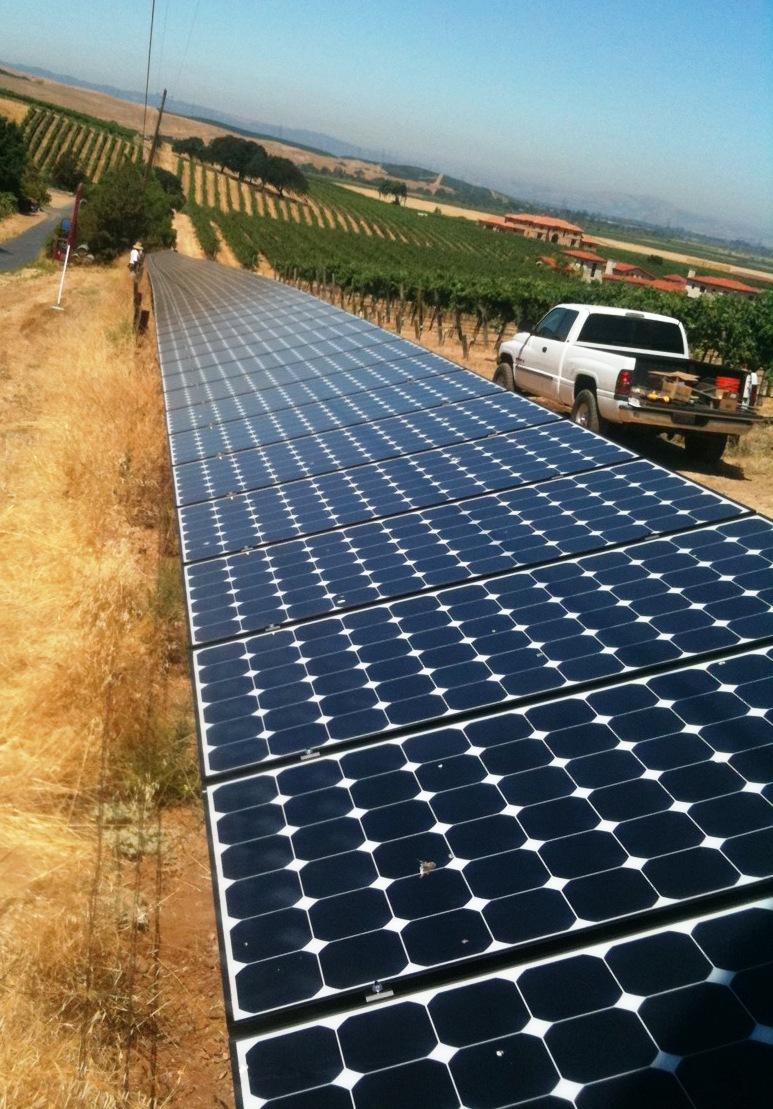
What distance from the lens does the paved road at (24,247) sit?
61812mm

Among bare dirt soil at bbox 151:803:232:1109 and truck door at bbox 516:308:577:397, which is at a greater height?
truck door at bbox 516:308:577:397

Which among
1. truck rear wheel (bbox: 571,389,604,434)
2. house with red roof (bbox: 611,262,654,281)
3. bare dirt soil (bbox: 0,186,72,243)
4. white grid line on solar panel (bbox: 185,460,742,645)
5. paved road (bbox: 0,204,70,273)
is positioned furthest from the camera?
house with red roof (bbox: 611,262,654,281)

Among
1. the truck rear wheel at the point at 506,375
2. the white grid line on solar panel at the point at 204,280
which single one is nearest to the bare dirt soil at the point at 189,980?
the truck rear wheel at the point at 506,375

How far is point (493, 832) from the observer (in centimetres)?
328

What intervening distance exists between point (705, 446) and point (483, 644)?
46.9 ft

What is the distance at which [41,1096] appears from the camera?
418 cm

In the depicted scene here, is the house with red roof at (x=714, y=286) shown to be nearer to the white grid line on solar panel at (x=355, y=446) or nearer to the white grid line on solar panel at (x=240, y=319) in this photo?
the white grid line on solar panel at (x=240, y=319)

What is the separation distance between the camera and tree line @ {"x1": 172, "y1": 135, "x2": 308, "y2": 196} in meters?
155

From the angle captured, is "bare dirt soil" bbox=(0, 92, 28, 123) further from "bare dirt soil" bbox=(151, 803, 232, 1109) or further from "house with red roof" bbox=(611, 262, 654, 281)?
"bare dirt soil" bbox=(151, 803, 232, 1109)

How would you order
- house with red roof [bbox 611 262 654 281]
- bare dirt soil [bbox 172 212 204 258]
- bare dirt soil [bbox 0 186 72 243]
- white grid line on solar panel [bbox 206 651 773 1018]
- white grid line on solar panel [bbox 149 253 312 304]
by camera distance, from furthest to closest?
house with red roof [bbox 611 262 654 281] → bare dirt soil [bbox 172 212 204 258] → bare dirt soil [bbox 0 186 72 243] → white grid line on solar panel [bbox 149 253 312 304] → white grid line on solar panel [bbox 206 651 773 1018]

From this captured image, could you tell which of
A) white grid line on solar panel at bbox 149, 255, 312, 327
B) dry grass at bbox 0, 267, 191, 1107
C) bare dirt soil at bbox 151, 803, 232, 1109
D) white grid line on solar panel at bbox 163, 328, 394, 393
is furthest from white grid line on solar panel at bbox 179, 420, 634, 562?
white grid line on solar panel at bbox 149, 255, 312, 327

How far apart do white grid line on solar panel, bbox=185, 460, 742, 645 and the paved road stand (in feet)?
187

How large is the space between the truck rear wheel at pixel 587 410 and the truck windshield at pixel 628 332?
1.44 meters

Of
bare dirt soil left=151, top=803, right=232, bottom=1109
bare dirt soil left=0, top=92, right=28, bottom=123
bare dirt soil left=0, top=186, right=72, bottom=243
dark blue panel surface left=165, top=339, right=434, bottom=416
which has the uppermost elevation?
bare dirt soil left=0, top=92, right=28, bottom=123
